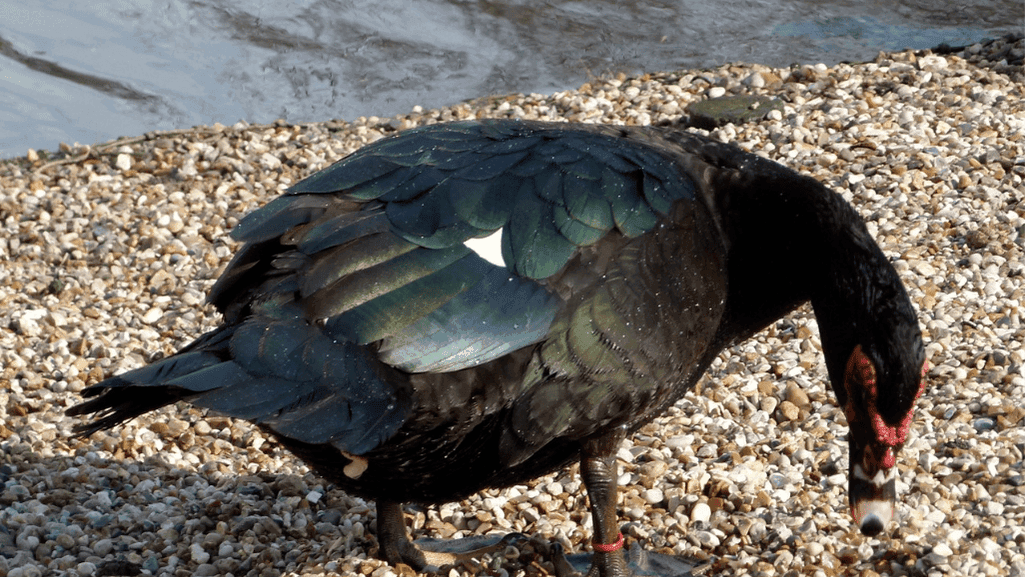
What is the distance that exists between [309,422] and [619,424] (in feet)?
2.79

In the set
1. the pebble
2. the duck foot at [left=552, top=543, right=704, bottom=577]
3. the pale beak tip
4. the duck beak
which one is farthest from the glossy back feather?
the pebble

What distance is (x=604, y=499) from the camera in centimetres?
307

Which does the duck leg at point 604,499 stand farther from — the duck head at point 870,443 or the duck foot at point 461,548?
the duck head at point 870,443

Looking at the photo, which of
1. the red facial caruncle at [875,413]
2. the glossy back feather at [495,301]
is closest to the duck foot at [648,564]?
the glossy back feather at [495,301]

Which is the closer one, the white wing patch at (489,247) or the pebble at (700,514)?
the white wing patch at (489,247)

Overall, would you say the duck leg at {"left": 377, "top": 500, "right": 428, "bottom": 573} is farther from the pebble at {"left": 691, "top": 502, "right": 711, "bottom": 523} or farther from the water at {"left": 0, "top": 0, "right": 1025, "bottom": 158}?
the water at {"left": 0, "top": 0, "right": 1025, "bottom": 158}

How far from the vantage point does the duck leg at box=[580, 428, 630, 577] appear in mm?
2998

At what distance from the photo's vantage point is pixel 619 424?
9.57ft

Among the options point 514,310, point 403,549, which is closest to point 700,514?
point 403,549

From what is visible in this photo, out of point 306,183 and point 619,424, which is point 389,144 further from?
point 619,424

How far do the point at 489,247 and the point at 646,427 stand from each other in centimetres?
148

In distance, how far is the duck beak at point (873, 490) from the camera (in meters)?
2.95

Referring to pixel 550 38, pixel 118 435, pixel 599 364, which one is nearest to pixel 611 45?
pixel 550 38

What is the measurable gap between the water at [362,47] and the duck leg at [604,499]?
4.45 m
